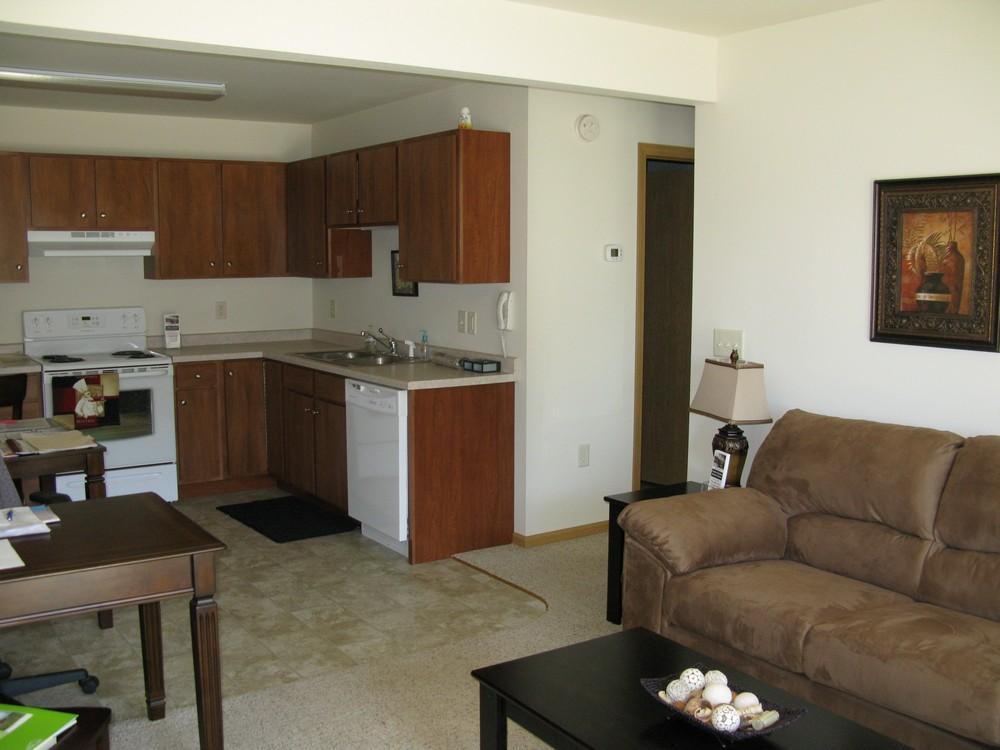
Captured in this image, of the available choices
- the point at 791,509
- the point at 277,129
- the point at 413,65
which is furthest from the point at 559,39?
the point at 277,129

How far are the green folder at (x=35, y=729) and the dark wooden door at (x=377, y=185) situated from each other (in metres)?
3.46

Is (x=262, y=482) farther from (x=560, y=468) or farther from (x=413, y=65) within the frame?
(x=413, y=65)

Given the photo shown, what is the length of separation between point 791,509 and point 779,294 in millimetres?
1019

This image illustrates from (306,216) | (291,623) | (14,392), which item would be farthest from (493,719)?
(306,216)

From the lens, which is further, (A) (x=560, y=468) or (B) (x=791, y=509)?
(A) (x=560, y=468)

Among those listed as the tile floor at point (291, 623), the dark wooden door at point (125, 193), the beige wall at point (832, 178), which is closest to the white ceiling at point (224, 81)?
the dark wooden door at point (125, 193)

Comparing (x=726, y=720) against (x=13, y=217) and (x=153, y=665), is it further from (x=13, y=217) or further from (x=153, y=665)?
(x=13, y=217)

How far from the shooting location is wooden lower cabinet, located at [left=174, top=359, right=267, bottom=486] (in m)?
6.12

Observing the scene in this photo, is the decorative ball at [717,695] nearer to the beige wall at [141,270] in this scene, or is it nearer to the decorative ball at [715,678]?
the decorative ball at [715,678]

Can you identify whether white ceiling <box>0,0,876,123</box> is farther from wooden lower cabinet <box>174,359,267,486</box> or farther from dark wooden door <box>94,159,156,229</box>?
wooden lower cabinet <box>174,359,267,486</box>

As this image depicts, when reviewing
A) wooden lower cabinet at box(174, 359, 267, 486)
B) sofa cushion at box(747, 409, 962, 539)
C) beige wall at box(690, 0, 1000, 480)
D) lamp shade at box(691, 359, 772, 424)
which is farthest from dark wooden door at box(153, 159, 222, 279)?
sofa cushion at box(747, 409, 962, 539)

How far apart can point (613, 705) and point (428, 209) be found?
3.13m

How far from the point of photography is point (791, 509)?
363cm

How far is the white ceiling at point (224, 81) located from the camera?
449 cm
